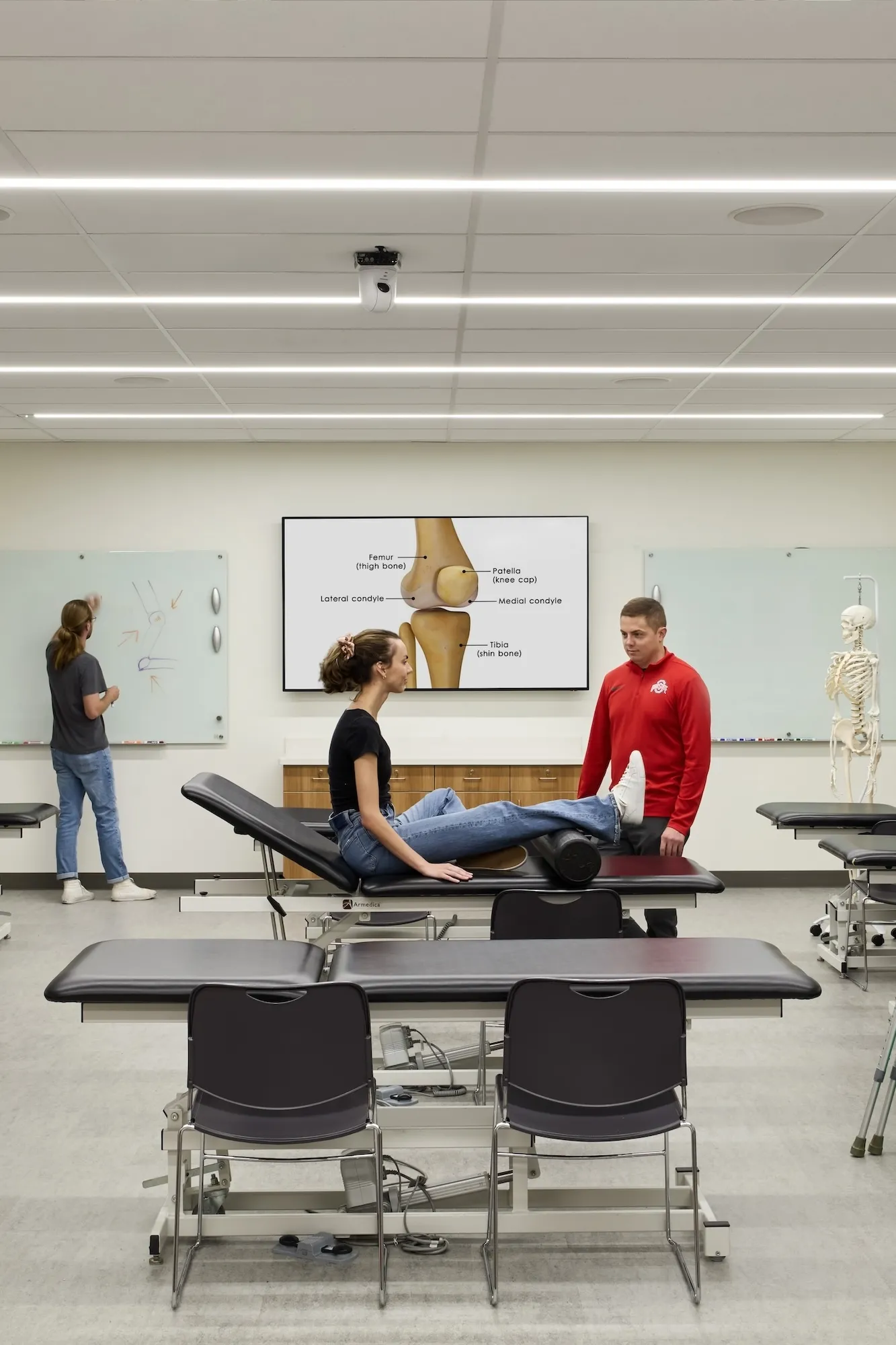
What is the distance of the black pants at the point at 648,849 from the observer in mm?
4215

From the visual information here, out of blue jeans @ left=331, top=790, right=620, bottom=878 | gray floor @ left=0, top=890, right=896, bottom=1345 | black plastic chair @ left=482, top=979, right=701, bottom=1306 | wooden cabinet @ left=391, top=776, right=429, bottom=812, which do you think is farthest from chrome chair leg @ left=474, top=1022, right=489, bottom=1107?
wooden cabinet @ left=391, top=776, right=429, bottom=812

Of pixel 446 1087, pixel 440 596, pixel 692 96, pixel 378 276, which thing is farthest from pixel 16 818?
pixel 692 96

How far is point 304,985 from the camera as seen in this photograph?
2.54 m

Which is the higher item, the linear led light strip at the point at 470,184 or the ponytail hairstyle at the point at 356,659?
the linear led light strip at the point at 470,184

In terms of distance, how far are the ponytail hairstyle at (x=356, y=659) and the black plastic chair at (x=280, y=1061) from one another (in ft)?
4.25

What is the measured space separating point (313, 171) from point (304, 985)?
6.34ft

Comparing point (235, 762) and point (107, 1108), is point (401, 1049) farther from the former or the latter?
point (235, 762)

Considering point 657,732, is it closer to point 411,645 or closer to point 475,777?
point 475,777

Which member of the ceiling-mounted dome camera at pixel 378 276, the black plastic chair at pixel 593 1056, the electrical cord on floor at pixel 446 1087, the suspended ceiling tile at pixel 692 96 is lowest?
the electrical cord on floor at pixel 446 1087

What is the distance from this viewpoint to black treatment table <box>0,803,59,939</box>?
5875 mm

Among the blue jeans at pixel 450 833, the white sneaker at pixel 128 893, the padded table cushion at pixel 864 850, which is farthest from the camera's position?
the white sneaker at pixel 128 893

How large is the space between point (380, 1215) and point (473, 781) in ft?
13.7

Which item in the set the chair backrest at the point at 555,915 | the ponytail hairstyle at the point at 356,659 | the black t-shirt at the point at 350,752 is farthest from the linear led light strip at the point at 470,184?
the chair backrest at the point at 555,915

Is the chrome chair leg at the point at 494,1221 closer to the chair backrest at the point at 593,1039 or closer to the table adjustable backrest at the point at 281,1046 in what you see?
the chair backrest at the point at 593,1039
